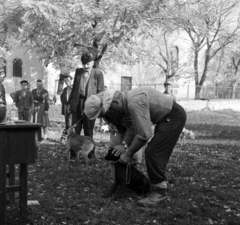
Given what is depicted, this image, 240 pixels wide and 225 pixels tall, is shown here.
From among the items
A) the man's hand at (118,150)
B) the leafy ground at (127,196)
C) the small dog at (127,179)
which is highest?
the man's hand at (118,150)

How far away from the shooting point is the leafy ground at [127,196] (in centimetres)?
398

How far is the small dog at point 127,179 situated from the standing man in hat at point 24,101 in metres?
6.36

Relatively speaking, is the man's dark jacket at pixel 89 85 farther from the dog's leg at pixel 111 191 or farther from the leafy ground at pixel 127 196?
the dog's leg at pixel 111 191

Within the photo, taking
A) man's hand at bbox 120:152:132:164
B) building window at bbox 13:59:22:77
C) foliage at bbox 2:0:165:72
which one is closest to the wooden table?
man's hand at bbox 120:152:132:164

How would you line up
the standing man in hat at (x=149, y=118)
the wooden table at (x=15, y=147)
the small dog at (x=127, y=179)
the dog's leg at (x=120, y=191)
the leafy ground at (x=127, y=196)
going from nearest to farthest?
the wooden table at (x=15, y=147)
the standing man in hat at (x=149, y=118)
the leafy ground at (x=127, y=196)
the small dog at (x=127, y=179)
the dog's leg at (x=120, y=191)

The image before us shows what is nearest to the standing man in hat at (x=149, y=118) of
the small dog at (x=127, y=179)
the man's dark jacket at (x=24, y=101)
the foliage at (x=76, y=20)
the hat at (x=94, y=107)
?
the hat at (x=94, y=107)

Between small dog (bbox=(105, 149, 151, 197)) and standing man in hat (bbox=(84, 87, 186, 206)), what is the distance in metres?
0.21

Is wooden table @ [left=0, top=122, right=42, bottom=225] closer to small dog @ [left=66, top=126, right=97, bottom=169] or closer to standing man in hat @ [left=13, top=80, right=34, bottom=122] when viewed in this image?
small dog @ [left=66, top=126, right=97, bottom=169]

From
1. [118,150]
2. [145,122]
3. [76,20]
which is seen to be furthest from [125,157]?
[76,20]

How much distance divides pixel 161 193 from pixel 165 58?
2676 centimetres

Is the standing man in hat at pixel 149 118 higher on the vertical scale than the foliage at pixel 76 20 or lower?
lower

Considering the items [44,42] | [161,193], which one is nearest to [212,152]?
[161,193]

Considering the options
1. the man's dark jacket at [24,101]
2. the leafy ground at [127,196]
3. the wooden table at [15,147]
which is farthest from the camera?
the man's dark jacket at [24,101]

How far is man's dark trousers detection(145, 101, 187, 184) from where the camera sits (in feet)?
13.7
